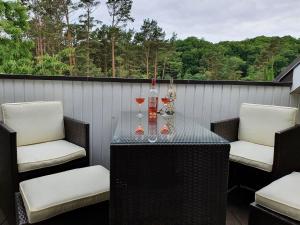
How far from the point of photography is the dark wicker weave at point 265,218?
138 cm

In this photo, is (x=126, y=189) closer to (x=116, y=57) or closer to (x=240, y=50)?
(x=240, y=50)

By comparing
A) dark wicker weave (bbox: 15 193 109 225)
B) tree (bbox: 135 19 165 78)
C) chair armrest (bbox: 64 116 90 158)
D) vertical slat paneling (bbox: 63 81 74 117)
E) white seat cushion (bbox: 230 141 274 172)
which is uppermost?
tree (bbox: 135 19 165 78)

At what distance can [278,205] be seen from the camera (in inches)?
55.5

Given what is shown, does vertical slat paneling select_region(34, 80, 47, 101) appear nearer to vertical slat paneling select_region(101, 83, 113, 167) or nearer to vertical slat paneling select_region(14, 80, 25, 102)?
vertical slat paneling select_region(14, 80, 25, 102)

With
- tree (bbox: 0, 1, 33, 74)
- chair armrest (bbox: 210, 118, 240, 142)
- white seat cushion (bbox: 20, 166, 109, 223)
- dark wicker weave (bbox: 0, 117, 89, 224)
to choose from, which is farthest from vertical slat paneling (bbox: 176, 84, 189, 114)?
tree (bbox: 0, 1, 33, 74)

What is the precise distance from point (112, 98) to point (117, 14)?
3206 millimetres

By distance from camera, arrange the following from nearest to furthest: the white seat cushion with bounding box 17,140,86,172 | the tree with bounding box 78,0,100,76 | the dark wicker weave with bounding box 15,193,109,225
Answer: the dark wicker weave with bounding box 15,193,109,225 < the white seat cushion with bounding box 17,140,86,172 < the tree with bounding box 78,0,100,76

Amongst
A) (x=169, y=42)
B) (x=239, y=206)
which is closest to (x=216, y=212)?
(x=239, y=206)

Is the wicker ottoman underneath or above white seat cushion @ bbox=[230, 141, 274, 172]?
underneath

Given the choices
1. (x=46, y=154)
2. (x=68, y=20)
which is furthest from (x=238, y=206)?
(x=68, y=20)

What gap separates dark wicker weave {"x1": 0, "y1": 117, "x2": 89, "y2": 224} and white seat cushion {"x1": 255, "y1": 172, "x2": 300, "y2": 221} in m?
1.41

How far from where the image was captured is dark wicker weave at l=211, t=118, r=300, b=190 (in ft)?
6.22

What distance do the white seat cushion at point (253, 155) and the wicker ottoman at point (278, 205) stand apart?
36cm

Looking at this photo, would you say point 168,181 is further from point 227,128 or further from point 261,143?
point 261,143
